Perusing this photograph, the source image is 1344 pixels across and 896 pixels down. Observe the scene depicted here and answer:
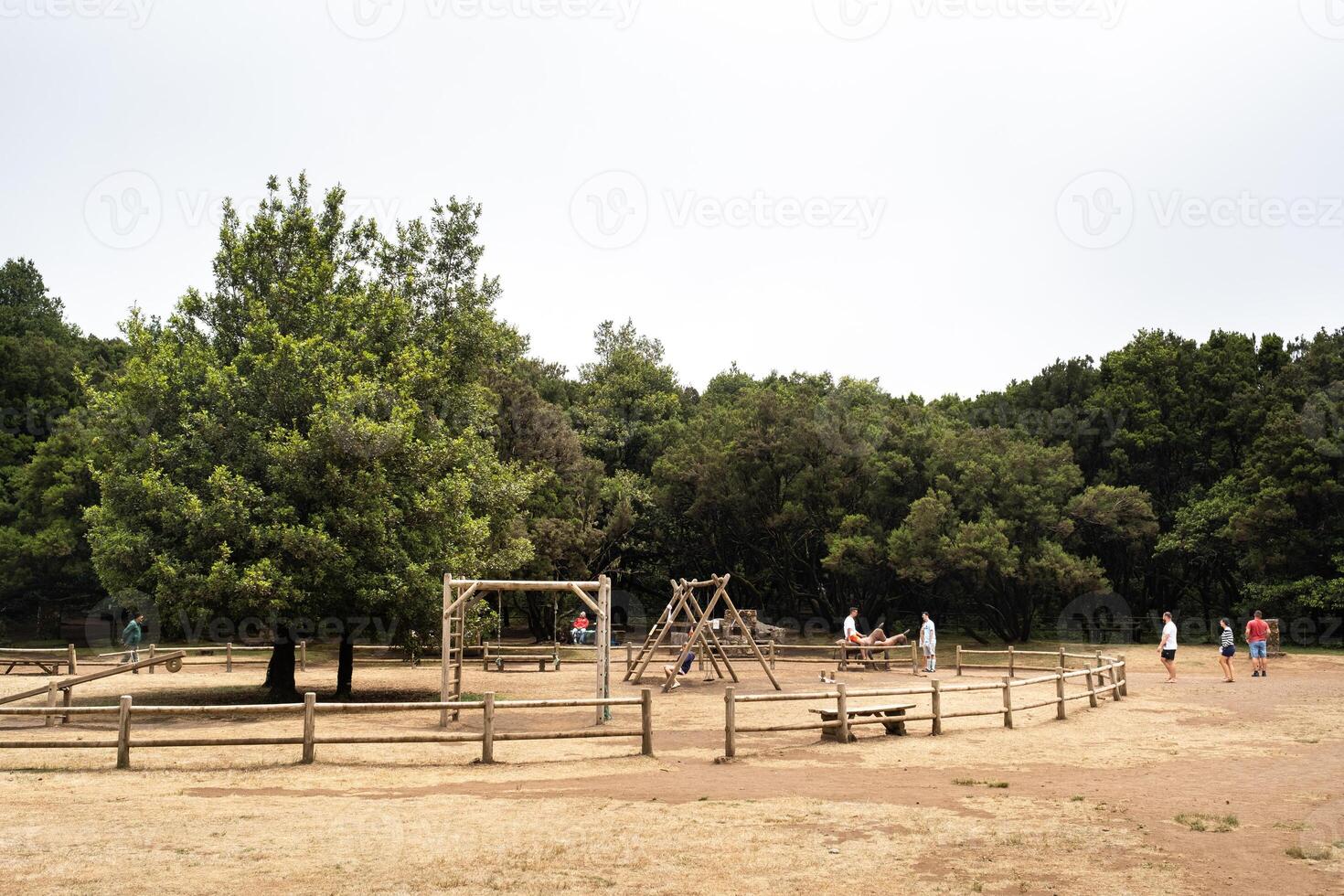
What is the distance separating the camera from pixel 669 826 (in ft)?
34.8

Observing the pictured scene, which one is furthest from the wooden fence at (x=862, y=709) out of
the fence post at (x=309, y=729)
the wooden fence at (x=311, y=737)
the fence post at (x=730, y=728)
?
the fence post at (x=309, y=729)

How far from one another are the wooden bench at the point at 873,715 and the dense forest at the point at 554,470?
30.5 feet

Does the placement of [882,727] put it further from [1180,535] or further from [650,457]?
[650,457]

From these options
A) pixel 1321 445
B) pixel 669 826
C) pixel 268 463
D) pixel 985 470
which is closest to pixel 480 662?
pixel 268 463

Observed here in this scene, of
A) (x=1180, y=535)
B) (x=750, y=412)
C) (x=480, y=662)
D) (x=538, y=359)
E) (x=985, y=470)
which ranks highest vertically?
(x=538, y=359)

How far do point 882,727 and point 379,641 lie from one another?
25248 mm

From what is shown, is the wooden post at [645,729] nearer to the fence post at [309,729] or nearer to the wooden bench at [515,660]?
the fence post at [309,729]

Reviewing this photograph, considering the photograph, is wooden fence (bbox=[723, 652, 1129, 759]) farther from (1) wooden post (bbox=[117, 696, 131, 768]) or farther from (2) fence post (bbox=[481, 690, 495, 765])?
(1) wooden post (bbox=[117, 696, 131, 768])

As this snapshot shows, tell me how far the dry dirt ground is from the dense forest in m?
4.38

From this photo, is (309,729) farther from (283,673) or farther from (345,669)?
(283,673)

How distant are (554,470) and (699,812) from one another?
36.4 metres

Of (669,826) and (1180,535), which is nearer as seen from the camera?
(669,826)

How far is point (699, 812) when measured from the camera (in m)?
11.3

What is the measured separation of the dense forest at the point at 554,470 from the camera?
69.6ft
